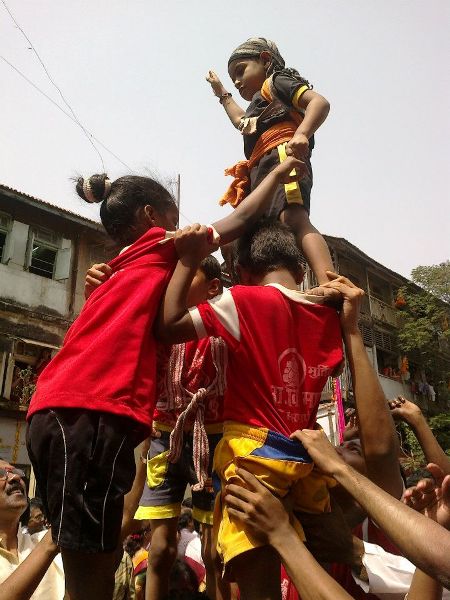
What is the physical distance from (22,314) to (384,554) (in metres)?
14.8

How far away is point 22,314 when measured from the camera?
1576 cm

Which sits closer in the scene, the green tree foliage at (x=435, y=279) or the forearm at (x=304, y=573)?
the forearm at (x=304, y=573)

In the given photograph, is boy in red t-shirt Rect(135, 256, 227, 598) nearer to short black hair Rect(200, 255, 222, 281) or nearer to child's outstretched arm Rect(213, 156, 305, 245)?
short black hair Rect(200, 255, 222, 281)

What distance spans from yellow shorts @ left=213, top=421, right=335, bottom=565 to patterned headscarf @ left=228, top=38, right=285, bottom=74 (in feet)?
9.37

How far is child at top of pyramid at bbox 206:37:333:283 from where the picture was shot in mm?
3129

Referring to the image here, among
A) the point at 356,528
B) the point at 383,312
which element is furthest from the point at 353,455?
the point at 383,312

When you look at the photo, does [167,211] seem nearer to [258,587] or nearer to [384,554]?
[258,587]

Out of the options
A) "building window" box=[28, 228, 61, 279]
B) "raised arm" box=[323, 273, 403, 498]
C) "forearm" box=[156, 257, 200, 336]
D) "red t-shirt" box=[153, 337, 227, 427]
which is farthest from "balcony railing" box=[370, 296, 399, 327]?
"forearm" box=[156, 257, 200, 336]

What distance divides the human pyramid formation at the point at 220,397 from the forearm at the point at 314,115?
0.46 metres

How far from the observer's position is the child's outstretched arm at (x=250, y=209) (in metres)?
2.53

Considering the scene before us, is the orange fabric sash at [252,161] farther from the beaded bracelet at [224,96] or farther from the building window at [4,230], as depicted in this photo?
the building window at [4,230]

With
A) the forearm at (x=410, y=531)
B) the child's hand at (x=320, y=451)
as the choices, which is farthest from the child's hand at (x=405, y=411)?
the forearm at (x=410, y=531)

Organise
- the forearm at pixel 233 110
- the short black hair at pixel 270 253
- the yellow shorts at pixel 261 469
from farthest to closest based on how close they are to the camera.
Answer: the forearm at pixel 233 110
the short black hair at pixel 270 253
the yellow shorts at pixel 261 469

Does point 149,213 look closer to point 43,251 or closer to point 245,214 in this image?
point 245,214
